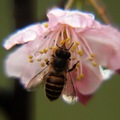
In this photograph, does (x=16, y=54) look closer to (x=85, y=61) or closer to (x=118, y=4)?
(x=85, y=61)

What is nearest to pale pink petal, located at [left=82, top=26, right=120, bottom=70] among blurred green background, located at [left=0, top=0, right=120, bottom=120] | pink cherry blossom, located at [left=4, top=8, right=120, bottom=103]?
pink cherry blossom, located at [left=4, top=8, right=120, bottom=103]

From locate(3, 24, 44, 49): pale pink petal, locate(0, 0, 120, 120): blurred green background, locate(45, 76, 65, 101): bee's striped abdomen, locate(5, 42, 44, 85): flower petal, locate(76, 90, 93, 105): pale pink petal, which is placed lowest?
locate(76, 90, 93, 105): pale pink petal

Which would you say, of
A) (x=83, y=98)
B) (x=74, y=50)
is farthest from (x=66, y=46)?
(x=83, y=98)

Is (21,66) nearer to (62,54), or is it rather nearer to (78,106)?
(62,54)

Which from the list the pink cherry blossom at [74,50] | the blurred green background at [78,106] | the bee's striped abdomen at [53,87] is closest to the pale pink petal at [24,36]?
the pink cherry blossom at [74,50]

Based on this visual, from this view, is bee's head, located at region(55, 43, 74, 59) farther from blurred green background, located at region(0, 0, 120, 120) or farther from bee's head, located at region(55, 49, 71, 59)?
blurred green background, located at region(0, 0, 120, 120)

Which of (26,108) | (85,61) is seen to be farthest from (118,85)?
(85,61)
